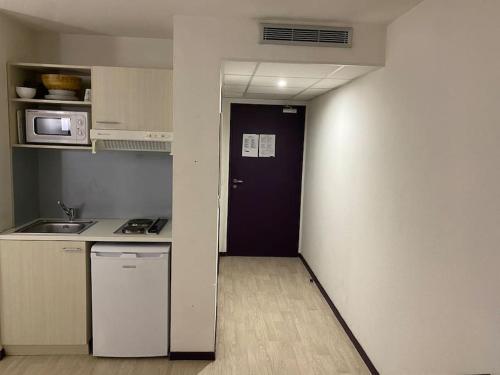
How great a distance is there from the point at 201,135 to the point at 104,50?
1.36 metres

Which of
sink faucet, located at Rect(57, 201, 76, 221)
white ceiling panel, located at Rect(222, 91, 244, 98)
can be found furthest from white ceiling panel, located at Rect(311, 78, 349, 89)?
sink faucet, located at Rect(57, 201, 76, 221)

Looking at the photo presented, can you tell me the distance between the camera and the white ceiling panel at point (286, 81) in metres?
3.41

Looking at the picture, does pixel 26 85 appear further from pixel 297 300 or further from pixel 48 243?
pixel 297 300

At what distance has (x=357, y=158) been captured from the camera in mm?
3236

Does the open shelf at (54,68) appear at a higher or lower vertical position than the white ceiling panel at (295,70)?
lower

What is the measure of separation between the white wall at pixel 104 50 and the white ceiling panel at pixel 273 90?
3.37ft

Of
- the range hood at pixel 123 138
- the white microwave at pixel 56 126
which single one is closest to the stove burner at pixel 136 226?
the range hood at pixel 123 138

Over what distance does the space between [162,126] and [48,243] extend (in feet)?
3.89

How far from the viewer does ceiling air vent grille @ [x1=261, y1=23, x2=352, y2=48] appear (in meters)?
2.63

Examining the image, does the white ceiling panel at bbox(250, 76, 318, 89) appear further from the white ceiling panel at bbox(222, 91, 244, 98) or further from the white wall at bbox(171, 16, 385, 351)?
the white ceiling panel at bbox(222, 91, 244, 98)

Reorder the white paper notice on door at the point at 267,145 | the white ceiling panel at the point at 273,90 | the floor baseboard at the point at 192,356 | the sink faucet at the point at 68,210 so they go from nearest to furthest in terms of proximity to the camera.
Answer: the floor baseboard at the point at 192,356 < the sink faucet at the point at 68,210 < the white ceiling panel at the point at 273,90 < the white paper notice on door at the point at 267,145

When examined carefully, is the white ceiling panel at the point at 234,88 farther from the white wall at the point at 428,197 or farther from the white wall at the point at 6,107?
the white wall at the point at 6,107

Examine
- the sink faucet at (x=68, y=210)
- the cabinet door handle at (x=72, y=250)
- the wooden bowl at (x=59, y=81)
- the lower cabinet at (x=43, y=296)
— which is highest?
the wooden bowl at (x=59, y=81)

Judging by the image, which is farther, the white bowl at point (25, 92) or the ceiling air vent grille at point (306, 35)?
the white bowl at point (25, 92)
